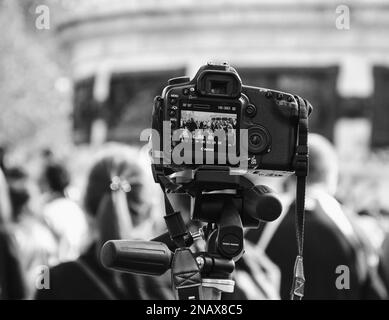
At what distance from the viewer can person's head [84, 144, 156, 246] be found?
8.25ft

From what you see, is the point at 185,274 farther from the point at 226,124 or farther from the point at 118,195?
the point at 118,195

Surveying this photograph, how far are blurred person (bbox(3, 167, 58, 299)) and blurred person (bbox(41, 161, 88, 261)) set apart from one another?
0.04 meters

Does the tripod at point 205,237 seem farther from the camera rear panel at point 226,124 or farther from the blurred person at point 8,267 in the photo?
the blurred person at point 8,267

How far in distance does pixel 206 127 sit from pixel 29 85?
10169 millimetres

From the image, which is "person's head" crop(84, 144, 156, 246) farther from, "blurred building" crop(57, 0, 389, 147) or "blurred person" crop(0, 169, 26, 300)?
"blurred building" crop(57, 0, 389, 147)

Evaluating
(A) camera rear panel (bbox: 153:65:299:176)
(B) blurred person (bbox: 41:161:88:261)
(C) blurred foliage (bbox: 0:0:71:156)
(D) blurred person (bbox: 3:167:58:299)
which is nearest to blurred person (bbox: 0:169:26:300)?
(D) blurred person (bbox: 3:167:58:299)

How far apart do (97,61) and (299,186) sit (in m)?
5.50

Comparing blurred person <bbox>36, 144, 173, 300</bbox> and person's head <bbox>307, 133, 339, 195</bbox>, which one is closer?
blurred person <bbox>36, 144, 173, 300</bbox>

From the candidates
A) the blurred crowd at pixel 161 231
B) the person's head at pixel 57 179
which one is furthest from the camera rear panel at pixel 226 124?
the person's head at pixel 57 179

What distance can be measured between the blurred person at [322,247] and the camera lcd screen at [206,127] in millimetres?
1018

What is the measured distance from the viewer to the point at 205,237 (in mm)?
1829

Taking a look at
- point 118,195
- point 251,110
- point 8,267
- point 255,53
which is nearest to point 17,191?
point 8,267

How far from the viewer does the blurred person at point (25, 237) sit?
3.09 metres
